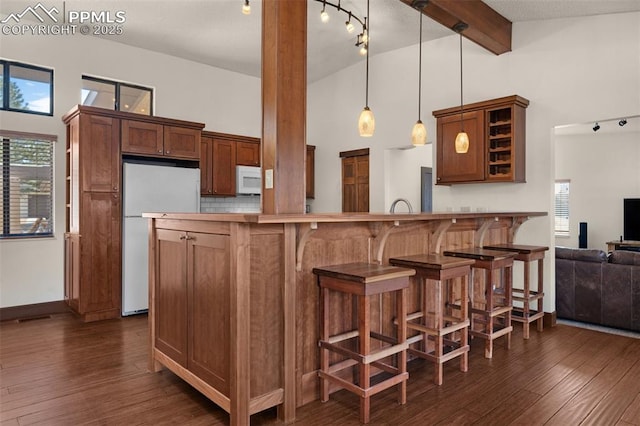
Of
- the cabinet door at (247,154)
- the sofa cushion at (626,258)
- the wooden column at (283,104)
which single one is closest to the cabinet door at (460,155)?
the sofa cushion at (626,258)

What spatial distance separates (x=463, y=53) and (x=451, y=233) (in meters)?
2.59

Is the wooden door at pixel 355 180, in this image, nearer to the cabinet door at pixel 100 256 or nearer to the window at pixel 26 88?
the cabinet door at pixel 100 256

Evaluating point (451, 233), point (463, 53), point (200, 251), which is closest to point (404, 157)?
point (463, 53)

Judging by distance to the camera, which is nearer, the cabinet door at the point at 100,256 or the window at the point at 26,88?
the cabinet door at the point at 100,256

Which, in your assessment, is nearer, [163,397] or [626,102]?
[163,397]

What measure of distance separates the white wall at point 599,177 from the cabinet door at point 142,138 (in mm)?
7519

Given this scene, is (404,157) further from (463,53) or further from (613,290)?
(613,290)

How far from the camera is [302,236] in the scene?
A: 2271mm

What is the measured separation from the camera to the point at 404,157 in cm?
627

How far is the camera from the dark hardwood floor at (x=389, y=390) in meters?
2.24

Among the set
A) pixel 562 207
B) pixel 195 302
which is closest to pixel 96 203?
pixel 195 302

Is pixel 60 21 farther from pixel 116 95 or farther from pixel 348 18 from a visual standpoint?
pixel 348 18

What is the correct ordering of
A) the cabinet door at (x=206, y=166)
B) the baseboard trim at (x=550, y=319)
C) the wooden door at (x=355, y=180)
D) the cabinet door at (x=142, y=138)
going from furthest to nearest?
the wooden door at (x=355, y=180), the cabinet door at (x=206, y=166), the cabinet door at (x=142, y=138), the baseboard trim at (x=550, y=319)

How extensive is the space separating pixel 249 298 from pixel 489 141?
3438 millimetres
